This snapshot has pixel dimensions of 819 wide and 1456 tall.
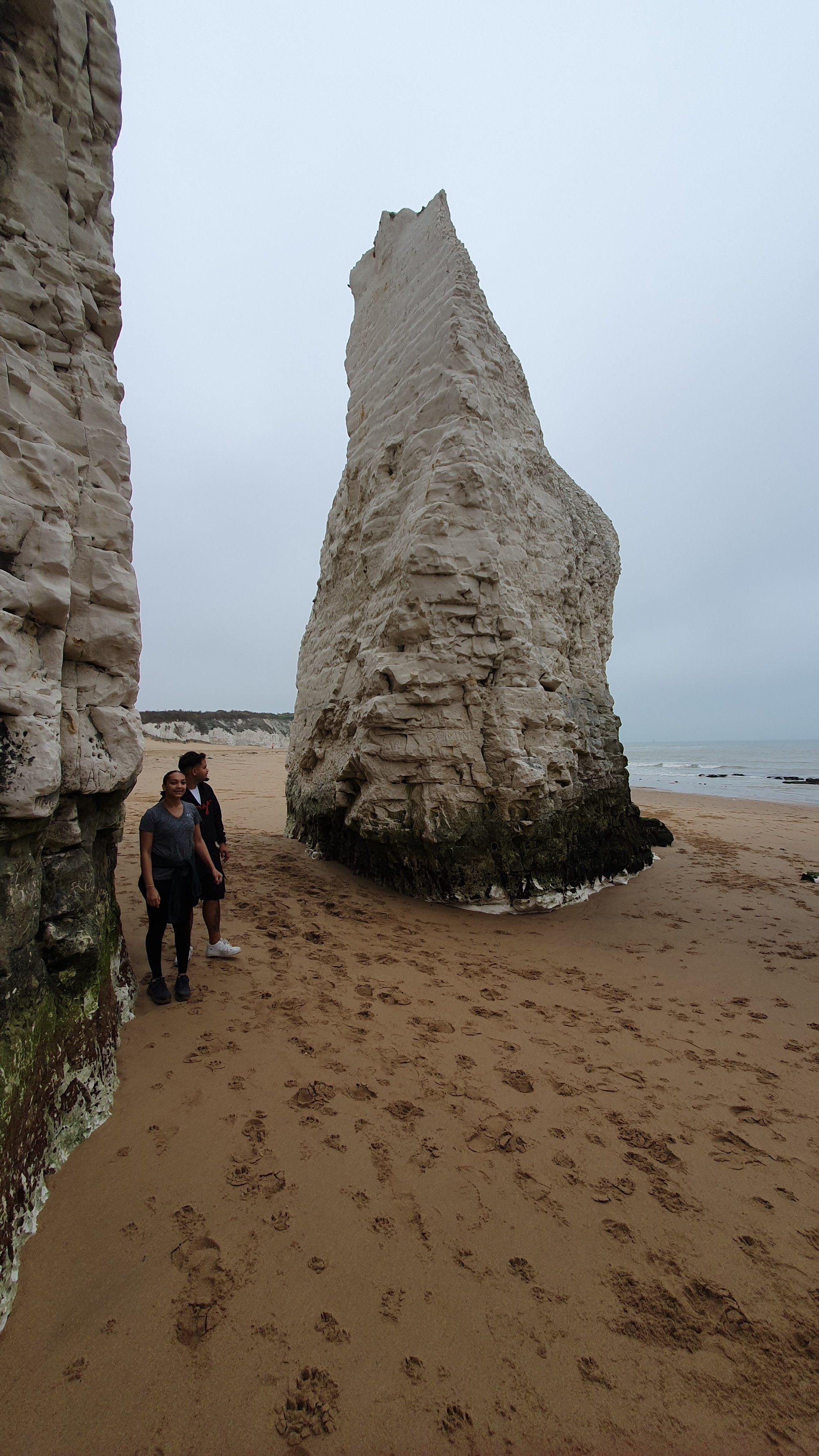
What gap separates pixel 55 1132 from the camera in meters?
2.24

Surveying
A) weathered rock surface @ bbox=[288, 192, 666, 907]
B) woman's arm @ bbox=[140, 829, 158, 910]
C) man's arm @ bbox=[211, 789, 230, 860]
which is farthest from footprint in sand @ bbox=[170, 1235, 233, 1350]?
weathered rock surface @ bbox=[288, 192, 666, 907]

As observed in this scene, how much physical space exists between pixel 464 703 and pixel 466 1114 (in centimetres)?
371

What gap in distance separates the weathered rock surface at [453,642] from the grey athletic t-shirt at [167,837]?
2.34 m

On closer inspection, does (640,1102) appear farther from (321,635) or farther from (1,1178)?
(321,635)

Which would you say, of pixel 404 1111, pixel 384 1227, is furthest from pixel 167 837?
pixel 384 1227

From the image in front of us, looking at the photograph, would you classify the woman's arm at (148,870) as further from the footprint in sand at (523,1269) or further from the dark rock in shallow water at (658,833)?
the dark rock in shallow water at (658,833)

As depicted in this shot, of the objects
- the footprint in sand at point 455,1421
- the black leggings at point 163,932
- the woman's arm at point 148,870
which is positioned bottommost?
the footprint in sand at point 455,1421

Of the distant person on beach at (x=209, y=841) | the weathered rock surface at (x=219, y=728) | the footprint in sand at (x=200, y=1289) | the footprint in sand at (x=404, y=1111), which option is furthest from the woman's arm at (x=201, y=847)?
the weathered rock surface at (x=219, y=728)

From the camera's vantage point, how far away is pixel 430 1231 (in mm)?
2107

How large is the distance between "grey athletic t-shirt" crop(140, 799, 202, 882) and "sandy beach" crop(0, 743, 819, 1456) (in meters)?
0.80

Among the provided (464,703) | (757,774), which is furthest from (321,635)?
(757,774)

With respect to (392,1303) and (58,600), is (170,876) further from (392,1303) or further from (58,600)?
(392,1303)

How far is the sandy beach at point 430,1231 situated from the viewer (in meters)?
1.59

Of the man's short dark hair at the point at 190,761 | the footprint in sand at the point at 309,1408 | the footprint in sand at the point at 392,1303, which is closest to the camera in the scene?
the footprint in sand at the point at 309,1408
